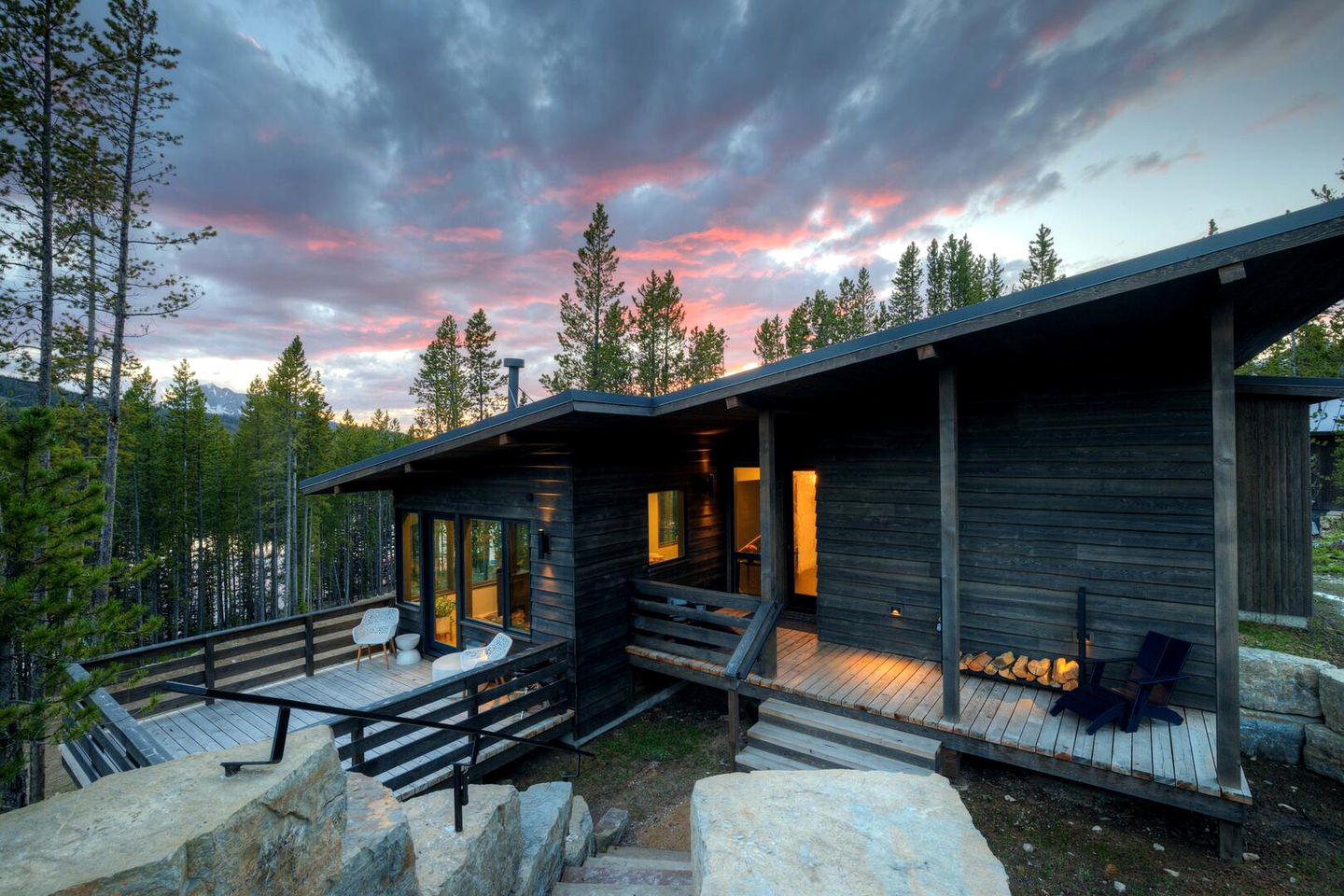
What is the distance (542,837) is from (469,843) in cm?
93

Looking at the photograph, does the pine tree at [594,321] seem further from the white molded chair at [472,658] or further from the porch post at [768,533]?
the porch post at [768,533]

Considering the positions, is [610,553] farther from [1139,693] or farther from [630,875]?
[1139,693]

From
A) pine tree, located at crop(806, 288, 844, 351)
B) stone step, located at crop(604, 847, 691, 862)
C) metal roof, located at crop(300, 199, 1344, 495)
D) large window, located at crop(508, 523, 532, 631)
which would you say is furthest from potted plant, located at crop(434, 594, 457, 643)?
pine tree, located at crop(806, 288, 844, 351)

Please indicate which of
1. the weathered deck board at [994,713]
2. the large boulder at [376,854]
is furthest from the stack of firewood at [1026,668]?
the large boulder at [376,854]

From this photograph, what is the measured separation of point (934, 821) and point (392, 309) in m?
23.5

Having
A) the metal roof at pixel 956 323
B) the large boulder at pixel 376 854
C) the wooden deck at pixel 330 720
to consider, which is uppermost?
the metal roof at pixel 956 323

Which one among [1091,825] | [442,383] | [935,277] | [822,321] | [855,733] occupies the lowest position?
[1091,825]

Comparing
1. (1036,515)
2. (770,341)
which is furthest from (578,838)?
(770,341)

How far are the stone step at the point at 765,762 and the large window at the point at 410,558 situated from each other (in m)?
5.36

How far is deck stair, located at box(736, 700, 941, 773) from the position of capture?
4.49 m

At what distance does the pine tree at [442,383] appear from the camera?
23250 mm

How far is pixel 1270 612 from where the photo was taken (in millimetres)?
6227

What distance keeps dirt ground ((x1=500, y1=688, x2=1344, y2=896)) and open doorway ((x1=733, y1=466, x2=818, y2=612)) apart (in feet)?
8.76

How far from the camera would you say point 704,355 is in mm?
23922
